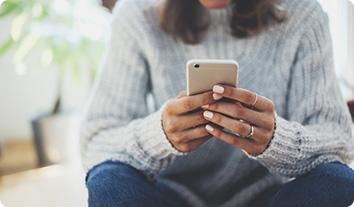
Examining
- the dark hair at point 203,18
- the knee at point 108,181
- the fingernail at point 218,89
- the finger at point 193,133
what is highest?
the dark hair at point 203,18

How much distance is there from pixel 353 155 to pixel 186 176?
0.29m

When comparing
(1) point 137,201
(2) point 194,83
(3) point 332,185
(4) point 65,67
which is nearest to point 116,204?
(1) point 137,201

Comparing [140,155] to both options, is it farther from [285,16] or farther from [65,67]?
[65,67]

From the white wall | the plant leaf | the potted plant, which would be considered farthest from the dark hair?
the plant leaf

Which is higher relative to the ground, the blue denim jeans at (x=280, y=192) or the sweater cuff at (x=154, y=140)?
the sweater cuff at (x=154, y=140)

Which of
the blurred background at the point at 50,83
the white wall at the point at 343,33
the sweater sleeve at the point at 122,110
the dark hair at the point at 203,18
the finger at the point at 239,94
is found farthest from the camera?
the blurred background at the point at 50,83

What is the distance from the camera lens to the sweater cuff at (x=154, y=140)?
74cm

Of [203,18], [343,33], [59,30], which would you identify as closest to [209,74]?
[203,18]

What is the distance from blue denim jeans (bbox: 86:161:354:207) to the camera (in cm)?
69

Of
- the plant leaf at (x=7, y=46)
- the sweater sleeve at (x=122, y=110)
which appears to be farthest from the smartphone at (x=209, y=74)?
the plant leaf at (x=7, y=46)

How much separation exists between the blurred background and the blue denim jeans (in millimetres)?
379

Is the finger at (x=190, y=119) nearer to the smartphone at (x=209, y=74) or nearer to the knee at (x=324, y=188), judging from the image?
the smartphone at (x=209, y=74)

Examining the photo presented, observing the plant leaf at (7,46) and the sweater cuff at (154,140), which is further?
the plant leaf at (7,46)

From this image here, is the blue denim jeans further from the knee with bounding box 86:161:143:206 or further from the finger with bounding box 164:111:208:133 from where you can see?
the finger with bounding box 164:111:208:133
